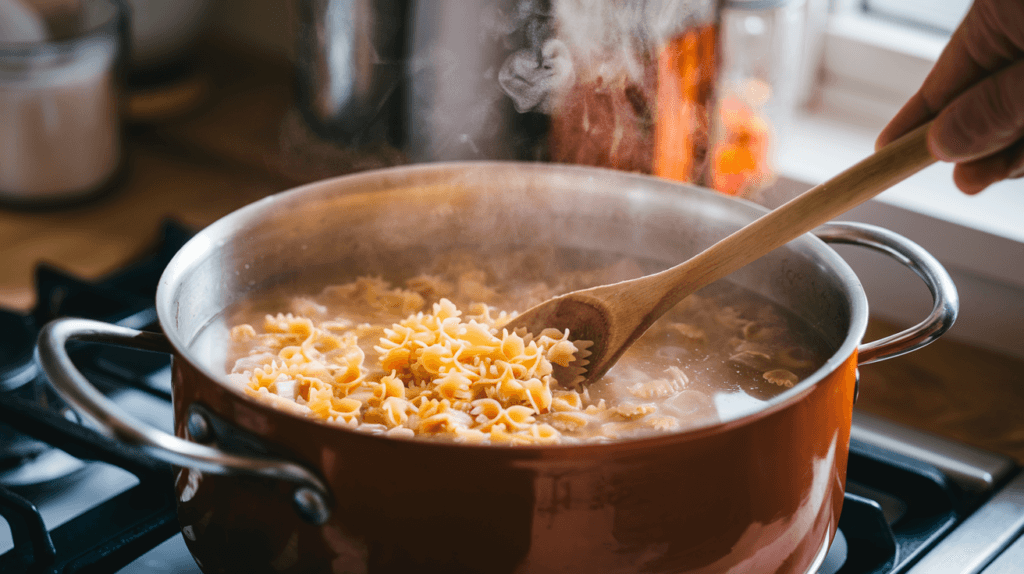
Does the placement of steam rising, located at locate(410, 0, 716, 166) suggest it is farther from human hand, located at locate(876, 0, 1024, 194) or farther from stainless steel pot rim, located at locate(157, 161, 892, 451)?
human hand, located at locate(876, 0, 1024, 194)

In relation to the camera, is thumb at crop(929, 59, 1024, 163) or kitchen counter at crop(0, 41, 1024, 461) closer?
thumb at crop(929, 59, 1024, 163)

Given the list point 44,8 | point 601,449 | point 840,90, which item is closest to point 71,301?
point 44,8

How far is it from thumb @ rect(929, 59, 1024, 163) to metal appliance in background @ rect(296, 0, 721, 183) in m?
0.61

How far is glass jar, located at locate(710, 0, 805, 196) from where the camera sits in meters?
1.27

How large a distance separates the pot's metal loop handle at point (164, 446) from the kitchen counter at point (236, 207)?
732 mm

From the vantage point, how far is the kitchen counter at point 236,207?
1067 millimetres

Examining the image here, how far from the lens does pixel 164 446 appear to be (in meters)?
0.52

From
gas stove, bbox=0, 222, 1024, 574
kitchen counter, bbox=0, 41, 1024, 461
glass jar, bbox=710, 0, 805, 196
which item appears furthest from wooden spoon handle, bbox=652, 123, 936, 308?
glass jar, bbox=710, 0, 805, 196

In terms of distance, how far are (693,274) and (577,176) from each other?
0.64 ft

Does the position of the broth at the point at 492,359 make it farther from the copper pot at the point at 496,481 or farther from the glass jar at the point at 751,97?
the glass jar at the point at 751,97

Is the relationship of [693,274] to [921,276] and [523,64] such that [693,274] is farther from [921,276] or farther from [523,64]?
[523,64]

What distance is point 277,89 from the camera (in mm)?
1776

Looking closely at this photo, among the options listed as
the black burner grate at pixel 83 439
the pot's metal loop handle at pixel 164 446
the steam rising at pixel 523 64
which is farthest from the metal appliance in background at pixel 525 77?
the pot's metal loop handle at pixel 164 446

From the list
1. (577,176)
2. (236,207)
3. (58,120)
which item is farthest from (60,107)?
(577,176)
